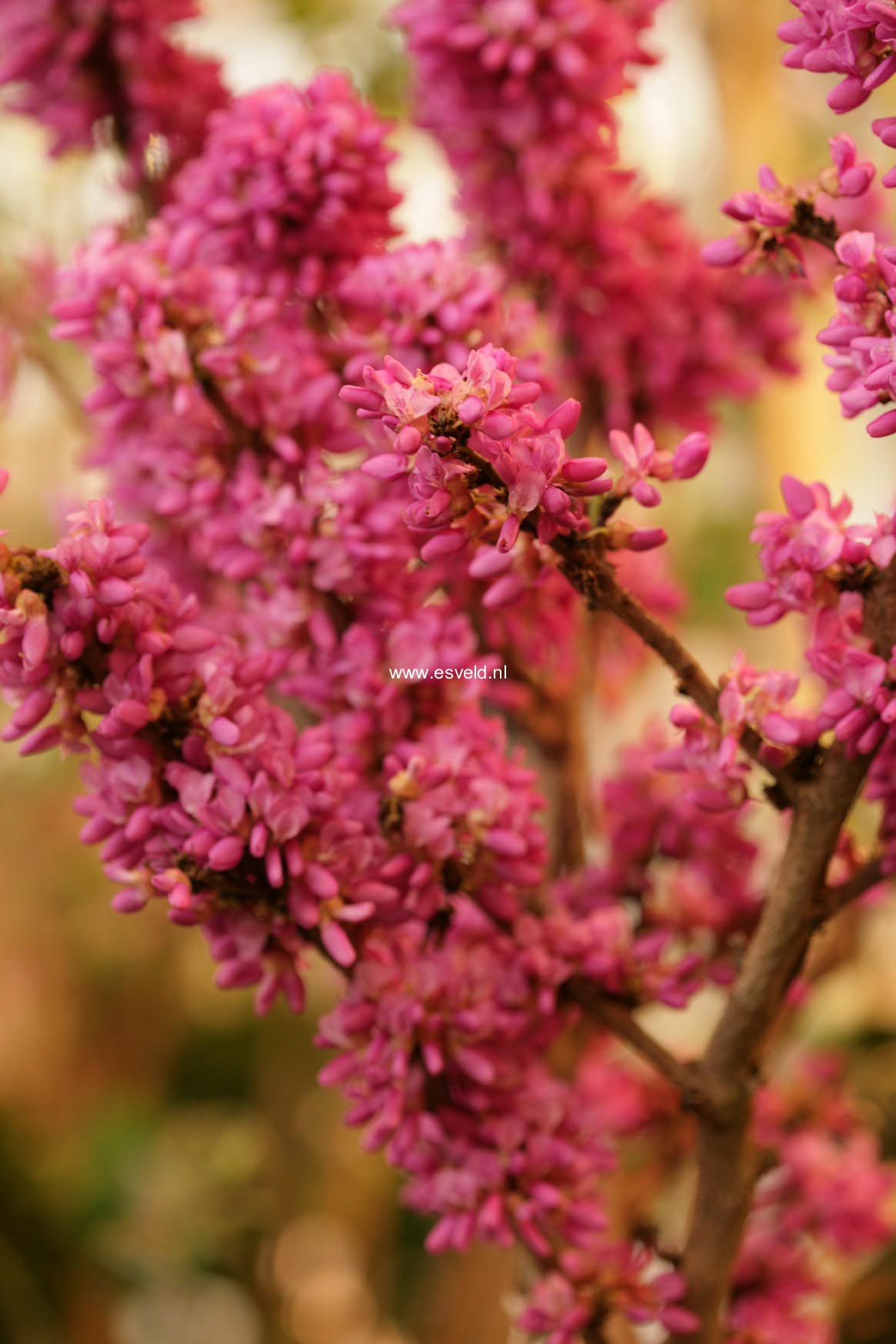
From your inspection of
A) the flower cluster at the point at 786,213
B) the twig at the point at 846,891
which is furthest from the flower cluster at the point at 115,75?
the twig at the point at 846,891

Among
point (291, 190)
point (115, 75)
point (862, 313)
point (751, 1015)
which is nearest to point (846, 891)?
point (751, 1015)

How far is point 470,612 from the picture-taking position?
0.47 m

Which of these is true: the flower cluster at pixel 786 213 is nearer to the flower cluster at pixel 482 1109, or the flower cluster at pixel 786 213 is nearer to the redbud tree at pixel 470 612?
the redbud tree at pixel 470 612

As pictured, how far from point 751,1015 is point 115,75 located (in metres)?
0.45

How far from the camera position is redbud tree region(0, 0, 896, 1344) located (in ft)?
1.03

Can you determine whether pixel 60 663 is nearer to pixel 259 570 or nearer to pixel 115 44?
pixel 259 570

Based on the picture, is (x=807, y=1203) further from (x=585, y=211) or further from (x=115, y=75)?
(x=115, y=75)

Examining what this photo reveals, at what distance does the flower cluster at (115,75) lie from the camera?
0.51 metres

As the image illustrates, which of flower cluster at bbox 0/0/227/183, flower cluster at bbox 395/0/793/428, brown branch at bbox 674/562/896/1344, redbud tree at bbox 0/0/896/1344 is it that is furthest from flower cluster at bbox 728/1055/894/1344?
flower cluster at bbox 0/0/227/183

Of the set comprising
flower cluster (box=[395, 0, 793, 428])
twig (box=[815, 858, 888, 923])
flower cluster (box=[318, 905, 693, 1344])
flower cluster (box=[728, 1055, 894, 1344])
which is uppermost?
flower cluster (box=[395, 0, 793, 428])

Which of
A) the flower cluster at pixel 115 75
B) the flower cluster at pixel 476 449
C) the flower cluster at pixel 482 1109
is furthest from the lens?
the flower cluster at pixel 115 75

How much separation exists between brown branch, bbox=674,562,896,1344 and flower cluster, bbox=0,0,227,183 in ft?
1.24

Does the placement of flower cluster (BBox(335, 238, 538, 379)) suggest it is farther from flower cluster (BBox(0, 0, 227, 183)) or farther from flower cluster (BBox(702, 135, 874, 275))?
flower cluster (BBox(0, 0, 227, 183))

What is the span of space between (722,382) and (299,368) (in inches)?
9.6
